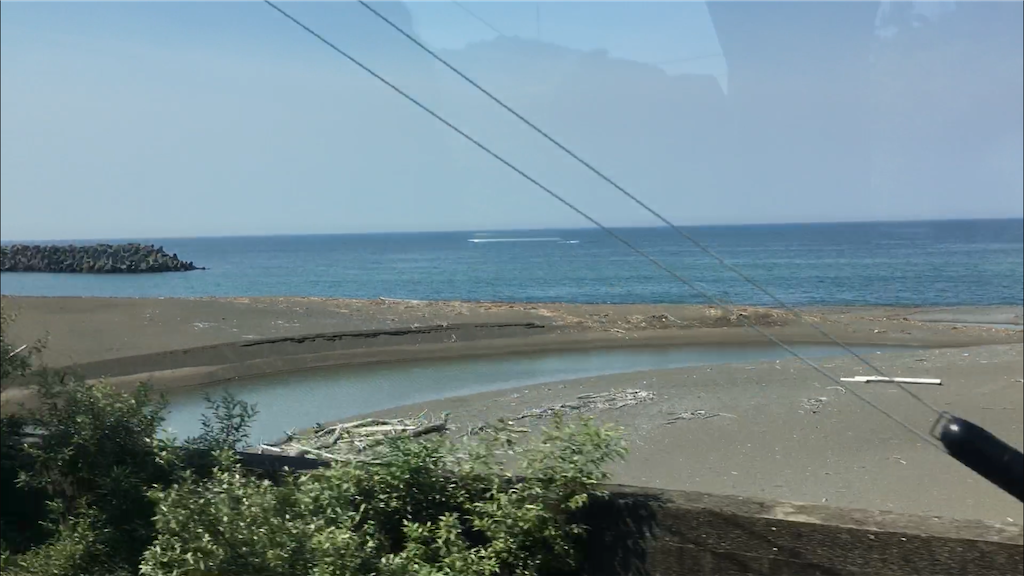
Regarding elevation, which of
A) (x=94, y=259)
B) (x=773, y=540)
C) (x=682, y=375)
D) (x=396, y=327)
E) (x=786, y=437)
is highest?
(x=396, y=327)

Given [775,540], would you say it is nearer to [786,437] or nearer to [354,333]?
[786,437]

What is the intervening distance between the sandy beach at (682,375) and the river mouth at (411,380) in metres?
0.19

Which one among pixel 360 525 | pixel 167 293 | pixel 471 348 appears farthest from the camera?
pixel 167 293

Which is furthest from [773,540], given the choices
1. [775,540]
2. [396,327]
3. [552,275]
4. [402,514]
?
[552,275]

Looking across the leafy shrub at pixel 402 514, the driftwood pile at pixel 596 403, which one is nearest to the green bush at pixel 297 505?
the leafy shrub at pixel 402 514

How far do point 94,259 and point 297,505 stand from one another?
1212 inches

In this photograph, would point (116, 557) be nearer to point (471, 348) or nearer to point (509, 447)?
point (509, 447)

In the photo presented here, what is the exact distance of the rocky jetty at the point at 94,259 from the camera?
15.7 m

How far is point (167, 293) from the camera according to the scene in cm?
1214

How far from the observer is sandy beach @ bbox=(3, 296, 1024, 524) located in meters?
5.21

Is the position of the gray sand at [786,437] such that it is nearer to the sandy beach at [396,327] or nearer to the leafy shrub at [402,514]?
the sandy beach at [396,327]

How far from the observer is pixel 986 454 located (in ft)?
5.80

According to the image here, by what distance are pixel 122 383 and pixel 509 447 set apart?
747 cm

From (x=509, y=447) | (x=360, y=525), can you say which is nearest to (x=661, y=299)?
(x=509, y=447)
